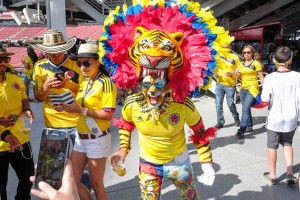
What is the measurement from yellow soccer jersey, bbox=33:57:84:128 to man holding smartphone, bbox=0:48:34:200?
0.54 ft

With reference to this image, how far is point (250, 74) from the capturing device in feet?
18.1

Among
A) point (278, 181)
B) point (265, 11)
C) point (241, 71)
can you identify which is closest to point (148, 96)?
point (278, 181)

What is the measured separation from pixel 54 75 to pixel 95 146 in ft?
2.63

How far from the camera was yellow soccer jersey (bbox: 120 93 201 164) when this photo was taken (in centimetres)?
231

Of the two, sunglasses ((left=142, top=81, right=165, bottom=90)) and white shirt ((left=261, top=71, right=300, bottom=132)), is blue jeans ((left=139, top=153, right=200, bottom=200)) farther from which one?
white shirt ((left=261, top=71, right=300, bottom=132))

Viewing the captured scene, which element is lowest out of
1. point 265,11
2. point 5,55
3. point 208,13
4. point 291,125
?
point 291,125

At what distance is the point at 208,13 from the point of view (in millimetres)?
2449

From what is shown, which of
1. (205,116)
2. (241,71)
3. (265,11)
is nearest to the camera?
(241,71)

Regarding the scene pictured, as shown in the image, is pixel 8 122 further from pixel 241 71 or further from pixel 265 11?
pixel 265 11

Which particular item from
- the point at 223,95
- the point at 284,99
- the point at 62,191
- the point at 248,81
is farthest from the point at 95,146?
the point at 223,95

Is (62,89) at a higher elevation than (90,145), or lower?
higher

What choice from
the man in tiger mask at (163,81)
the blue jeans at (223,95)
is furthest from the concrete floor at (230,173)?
the man in tiger mask at (163,81)

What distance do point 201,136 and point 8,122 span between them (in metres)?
1.66

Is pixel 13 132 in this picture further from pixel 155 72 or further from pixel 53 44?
pixel 155 72
